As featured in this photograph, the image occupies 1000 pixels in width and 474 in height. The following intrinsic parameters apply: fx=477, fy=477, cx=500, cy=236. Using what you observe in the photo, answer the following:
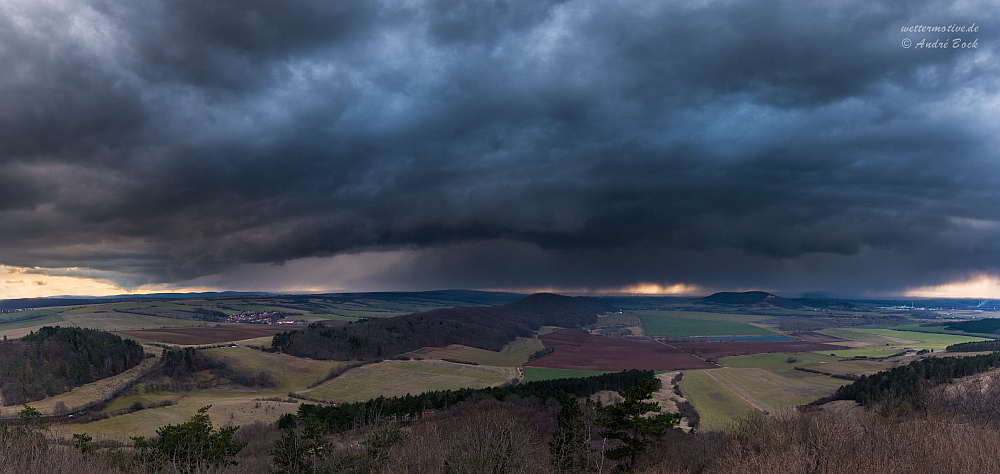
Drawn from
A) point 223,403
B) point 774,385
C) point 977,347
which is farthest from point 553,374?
point 977,347

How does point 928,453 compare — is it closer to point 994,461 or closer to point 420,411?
point 994,461

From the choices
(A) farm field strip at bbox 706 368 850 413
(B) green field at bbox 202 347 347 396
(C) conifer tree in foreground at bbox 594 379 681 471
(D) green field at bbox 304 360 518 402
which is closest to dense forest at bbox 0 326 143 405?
(B) green field at bbox 202 347 347 396

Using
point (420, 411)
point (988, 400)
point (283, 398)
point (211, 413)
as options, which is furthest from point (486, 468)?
point (283, 398)

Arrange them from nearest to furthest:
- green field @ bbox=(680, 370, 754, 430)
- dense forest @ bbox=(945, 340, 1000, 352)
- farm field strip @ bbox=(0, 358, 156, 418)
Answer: green field @ bbox=(680, 370, 754, 430) < farm field strip @ bbox=(0, 358, 156, 418) < dense forest @ bbox=(945, 340, 1000, 352)

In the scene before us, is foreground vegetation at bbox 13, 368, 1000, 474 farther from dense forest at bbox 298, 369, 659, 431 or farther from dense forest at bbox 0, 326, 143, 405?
dense forest at bbox 0, 326, 143, 405

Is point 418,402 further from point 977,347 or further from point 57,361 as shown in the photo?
point 977,347

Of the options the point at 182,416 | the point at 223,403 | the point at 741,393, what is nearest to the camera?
the point at 182,416
